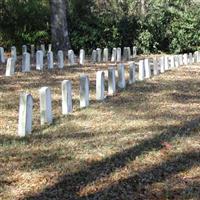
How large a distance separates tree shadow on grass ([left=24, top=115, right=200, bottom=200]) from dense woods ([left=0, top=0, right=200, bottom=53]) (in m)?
19.3

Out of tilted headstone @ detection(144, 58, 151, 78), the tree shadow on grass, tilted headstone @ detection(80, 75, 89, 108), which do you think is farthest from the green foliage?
the tree shadow on grass

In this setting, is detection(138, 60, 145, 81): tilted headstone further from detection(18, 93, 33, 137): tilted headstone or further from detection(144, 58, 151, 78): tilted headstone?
detection(18, 93, 33, 137): tilted headstone

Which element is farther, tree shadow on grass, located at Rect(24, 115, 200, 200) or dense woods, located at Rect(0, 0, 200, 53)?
dense woods, located at Rect(0, 0, 200, 53)

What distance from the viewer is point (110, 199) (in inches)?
235

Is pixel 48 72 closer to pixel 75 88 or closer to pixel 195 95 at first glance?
pixel 75 88

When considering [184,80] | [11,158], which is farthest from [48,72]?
[11,158]

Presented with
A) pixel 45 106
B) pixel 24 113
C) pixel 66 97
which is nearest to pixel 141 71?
pixel 66 97

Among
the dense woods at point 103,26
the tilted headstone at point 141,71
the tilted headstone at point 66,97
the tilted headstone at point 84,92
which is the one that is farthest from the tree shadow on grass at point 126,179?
the dense woods at point 103,26

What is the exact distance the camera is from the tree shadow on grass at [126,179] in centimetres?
607

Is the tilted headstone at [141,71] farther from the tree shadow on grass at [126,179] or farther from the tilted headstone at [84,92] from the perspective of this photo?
the tree shadow on grass at [126,179]

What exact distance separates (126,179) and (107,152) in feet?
3.57

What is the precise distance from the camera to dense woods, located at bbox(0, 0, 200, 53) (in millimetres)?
27125

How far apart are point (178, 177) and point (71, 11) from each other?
22.6m

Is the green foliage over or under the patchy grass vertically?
over
